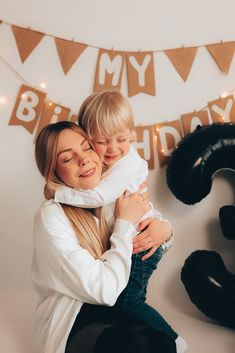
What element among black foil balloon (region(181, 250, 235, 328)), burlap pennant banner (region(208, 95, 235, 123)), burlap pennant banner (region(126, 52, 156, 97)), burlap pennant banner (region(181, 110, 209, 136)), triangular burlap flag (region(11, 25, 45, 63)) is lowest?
black foil balloon (region(181, 250, 235, 328))

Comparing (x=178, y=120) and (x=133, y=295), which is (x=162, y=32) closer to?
(x=178, y=120)

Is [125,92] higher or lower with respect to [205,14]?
lower

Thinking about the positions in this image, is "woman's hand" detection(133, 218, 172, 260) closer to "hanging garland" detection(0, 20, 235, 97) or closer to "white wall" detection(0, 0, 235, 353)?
"white wall" detection(0, 0, 235, 353)

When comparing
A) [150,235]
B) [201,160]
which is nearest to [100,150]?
[150,235]

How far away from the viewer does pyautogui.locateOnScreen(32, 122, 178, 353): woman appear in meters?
1.29

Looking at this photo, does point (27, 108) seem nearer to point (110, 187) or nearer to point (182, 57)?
point (182, 57)

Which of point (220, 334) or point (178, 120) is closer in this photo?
point (220, 334)

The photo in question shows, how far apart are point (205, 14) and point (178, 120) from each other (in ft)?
1.54

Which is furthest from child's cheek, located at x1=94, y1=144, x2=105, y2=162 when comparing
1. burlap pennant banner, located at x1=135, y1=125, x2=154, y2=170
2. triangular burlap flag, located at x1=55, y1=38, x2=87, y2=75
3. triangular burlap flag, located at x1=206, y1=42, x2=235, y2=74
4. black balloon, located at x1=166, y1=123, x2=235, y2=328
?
triangular burlap flag, located at x1=206, y1=42, x2=235, y2=74

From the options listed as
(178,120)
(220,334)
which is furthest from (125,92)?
(220,334)

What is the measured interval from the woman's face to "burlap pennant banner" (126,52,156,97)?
70 centimetres

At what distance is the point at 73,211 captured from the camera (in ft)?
4.64

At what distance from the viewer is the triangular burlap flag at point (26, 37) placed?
2037mm

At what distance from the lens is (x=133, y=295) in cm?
145
